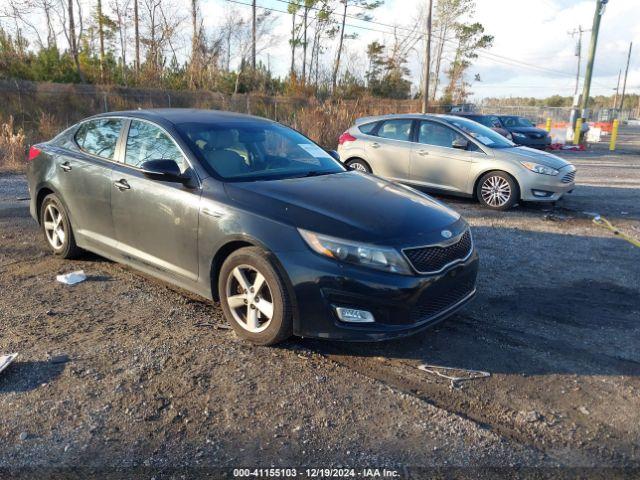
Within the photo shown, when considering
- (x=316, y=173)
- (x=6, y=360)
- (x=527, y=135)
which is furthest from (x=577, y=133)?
(x=6, y=360)

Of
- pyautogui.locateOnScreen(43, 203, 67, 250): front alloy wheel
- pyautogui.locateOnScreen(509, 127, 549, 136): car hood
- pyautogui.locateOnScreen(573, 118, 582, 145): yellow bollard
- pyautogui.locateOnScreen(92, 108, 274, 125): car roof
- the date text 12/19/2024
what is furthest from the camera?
pyautogui.locateOnScreen(573, 118, 582, 145): yellow bollard

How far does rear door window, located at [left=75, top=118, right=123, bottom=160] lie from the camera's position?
4961 mm

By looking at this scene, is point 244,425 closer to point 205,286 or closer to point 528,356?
point 205,286

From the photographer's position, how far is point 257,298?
3.76 meters

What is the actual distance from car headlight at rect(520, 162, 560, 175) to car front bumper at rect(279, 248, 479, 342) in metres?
6.10

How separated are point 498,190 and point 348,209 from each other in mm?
6074

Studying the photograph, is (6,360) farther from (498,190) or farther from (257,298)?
(498,190)

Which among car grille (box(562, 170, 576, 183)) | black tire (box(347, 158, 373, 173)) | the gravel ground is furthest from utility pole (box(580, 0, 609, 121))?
the gravel ground

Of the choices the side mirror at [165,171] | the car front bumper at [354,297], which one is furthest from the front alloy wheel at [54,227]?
the car front bumper at [354,297]

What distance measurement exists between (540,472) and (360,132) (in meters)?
8.70

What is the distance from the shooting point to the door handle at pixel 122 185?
4566mm

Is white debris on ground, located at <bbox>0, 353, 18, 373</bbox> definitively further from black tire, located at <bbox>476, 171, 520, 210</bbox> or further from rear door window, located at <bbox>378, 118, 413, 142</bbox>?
rear door window, located at <bbox>378, 118, 413, 142</bbox>

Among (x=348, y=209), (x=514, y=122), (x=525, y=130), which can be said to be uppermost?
(x=514, y=122)

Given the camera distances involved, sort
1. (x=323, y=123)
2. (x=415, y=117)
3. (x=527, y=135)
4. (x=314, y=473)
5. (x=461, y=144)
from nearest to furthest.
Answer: (x=314, y=473)
(x=461, y=144)
(x=415, y=117)
(x=323, y=123)
(x=527, y=135)
